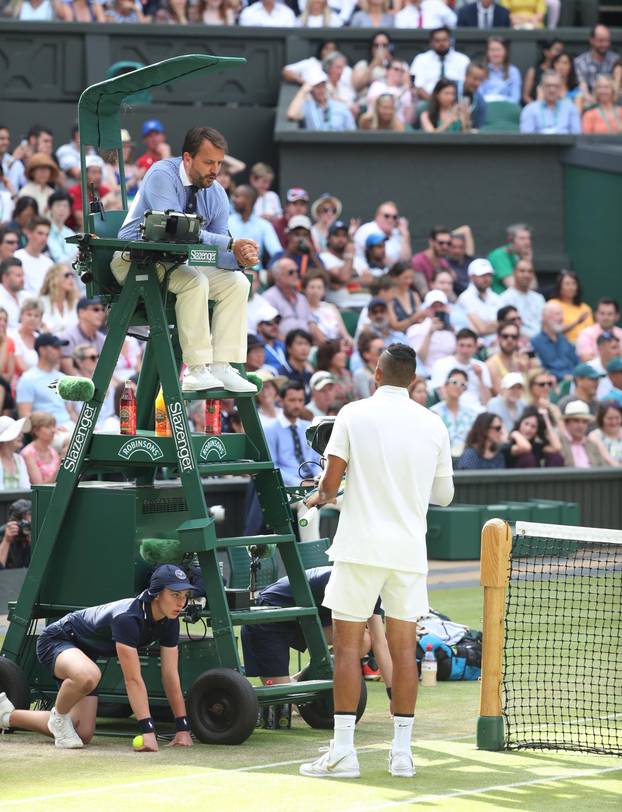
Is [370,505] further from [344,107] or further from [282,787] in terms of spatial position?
[344,107]

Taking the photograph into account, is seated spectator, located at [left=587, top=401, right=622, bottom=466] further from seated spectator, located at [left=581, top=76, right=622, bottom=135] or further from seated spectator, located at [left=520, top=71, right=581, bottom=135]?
seated spectator, located at [left=581, top=76, right=622, bottom=135]

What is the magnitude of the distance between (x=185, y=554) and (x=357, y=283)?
10.3 meters

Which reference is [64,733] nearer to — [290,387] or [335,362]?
[290,387]

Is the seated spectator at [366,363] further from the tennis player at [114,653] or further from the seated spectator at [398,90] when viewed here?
the tennis player at [114,653]

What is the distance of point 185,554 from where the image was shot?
31.1 feet

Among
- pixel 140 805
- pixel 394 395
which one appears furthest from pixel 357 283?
pixel 140 805

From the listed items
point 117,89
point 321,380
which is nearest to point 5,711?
point 117,89

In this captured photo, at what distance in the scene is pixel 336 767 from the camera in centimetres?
800

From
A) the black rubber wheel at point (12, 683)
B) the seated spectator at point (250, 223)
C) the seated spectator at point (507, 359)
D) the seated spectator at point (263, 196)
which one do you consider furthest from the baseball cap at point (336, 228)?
the black rubber wheel at point (12, 683)

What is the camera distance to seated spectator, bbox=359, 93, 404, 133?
21.9 metres

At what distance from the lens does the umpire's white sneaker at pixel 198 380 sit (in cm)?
946

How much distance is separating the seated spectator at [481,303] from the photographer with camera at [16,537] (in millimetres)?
7704

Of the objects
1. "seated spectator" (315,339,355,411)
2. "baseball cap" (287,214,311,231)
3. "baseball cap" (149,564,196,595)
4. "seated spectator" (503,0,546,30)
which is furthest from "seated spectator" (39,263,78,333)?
"seated spectator" (503,0,546,30)

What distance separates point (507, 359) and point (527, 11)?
8.11 meters
